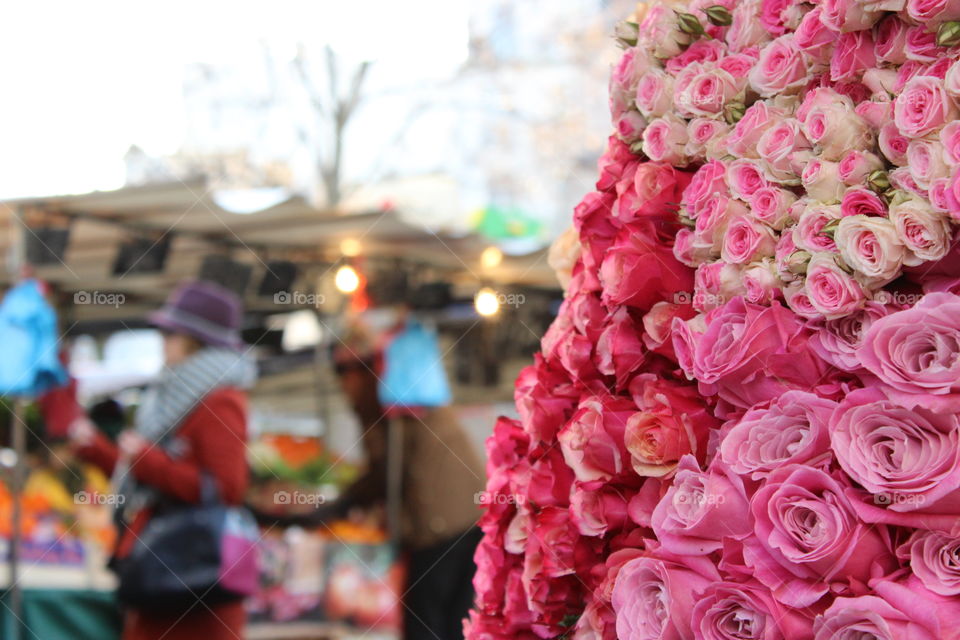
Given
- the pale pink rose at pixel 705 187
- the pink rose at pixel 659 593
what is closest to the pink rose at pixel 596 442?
the pink rose at pixel 659 593

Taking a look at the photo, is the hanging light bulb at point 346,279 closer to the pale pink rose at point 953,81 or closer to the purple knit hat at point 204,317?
the purple knit hat at point 204,317

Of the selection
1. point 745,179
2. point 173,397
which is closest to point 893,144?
point 745,179

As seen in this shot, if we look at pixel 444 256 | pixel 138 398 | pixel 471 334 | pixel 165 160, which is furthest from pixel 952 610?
pixel 165 160

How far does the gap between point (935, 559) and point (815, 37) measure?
486 mm

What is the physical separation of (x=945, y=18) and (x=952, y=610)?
48cm

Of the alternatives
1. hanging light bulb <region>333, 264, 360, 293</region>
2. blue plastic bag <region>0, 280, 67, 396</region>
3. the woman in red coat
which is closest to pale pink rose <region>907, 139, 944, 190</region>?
the woman in red coat

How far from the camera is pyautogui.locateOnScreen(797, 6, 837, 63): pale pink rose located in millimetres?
839

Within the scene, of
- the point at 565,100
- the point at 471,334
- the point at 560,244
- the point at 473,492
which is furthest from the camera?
the point at 565,100

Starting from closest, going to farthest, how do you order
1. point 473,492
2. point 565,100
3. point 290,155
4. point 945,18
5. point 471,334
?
point 945,18
point 473,492
point 471,334
point 290,155
point 565,100

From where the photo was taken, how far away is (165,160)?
7727 millimetres

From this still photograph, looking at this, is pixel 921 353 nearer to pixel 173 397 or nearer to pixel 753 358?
pixel 753 358

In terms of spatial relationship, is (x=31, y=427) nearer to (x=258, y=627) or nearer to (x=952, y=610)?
(x=258, y=627)

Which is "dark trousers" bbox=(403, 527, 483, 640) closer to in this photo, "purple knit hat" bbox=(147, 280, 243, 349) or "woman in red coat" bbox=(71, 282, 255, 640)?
"woman in red coat" bbox=(71, 282, 255, 640)

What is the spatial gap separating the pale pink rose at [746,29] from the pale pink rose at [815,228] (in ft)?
0.78
